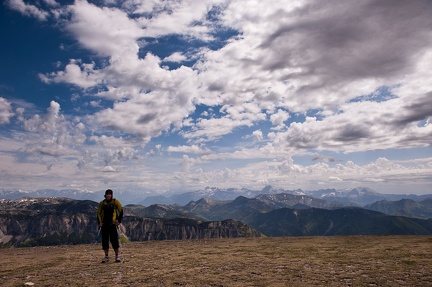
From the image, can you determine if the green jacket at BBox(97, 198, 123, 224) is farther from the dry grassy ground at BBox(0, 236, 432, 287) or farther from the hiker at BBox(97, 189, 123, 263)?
the dry grassy ground at BBox(0, 236, 432, 287)

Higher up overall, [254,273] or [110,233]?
[110,233]

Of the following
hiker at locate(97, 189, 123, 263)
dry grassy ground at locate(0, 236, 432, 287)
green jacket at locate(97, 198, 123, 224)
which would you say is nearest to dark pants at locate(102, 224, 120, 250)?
hiker at locate(97, 189, 123, 263)

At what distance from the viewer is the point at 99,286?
1295cm

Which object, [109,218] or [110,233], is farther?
[110,233]

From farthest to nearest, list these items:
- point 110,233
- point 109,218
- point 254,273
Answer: point 110,233 < point 109,218 < point 254,273

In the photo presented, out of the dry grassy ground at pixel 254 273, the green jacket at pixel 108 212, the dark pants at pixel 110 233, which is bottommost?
the dry grassy ground at pixel 254 273

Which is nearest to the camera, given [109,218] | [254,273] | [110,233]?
[254,273]

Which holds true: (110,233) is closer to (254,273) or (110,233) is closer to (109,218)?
(109,218)

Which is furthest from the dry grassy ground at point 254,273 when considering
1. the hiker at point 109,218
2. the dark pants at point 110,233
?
the hiker at point 109,218

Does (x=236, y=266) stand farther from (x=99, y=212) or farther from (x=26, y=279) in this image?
(x=26, y=279)

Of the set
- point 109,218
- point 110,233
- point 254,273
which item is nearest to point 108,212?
point 109,218

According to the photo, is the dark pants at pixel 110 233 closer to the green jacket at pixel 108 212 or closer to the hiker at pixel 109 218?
the hiker at pixel 109 218

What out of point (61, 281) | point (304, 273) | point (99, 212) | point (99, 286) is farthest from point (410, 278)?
point (99, 212)

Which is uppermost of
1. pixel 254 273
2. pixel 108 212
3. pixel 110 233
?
pixel 108 212
